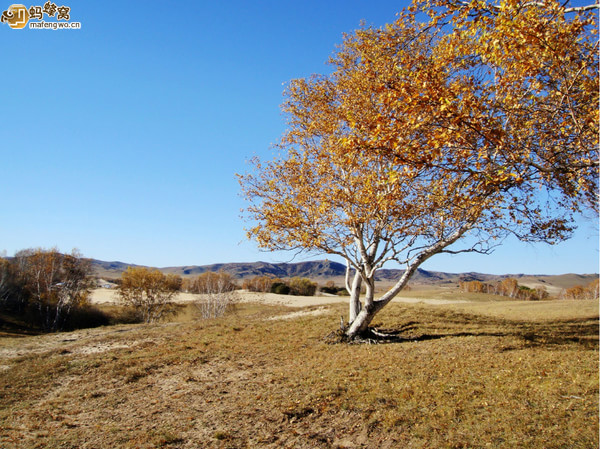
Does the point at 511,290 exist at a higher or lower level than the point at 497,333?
lower

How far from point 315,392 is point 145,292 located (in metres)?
49.3

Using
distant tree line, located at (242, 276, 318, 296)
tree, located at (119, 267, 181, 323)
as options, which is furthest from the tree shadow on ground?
distant tree line, located at (242, 276, 318, 296)

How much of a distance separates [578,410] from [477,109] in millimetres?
5905

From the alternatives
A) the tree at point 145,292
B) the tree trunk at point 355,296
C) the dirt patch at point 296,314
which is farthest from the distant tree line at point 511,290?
the tree trunk at point 355,296

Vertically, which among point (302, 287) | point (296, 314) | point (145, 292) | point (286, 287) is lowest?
point (302, 287)

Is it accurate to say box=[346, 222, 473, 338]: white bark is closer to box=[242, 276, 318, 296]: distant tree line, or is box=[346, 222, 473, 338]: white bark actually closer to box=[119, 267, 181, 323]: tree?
box=[119, 267, 181, 323]: tree

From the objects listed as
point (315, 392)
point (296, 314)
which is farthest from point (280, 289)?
point (315, 392)

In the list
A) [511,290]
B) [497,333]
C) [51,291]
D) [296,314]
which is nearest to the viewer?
[497,333]

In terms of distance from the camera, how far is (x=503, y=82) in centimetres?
698

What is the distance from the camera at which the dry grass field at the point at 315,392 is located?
6129mm

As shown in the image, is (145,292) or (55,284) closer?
(55,284)

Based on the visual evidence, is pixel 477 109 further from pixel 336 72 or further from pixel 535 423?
pixel 336 72

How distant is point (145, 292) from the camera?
51.1 meters

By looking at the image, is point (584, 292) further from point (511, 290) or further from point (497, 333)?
point (497, 333)
